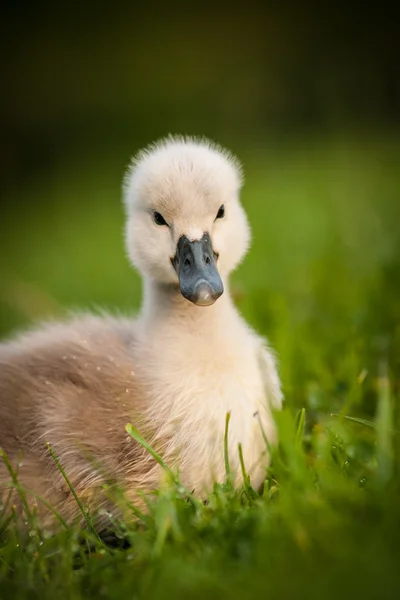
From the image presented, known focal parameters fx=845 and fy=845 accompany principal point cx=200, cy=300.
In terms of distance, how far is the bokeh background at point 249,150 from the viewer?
13.6ft

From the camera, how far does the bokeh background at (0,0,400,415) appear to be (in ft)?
13.6

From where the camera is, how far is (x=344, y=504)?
6.34 ft

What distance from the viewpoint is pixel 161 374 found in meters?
2.83

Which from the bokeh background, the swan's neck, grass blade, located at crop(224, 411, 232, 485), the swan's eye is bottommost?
grass blade, located at crop(224, 411, 232, 485)

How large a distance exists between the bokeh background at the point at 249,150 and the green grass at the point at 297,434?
24 mm

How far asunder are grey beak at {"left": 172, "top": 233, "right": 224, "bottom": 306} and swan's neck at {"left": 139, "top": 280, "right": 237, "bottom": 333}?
0.47 feet

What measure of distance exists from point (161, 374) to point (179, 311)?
0.82 ft

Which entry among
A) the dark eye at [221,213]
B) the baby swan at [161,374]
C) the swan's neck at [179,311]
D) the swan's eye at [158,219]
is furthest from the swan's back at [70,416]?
the dark eye at [221,213]

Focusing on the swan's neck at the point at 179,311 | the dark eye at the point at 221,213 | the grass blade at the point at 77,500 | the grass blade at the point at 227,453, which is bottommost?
the grass blade at the point at 77,500

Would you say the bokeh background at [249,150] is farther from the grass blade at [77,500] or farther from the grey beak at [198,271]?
the grass blade at [77,500]

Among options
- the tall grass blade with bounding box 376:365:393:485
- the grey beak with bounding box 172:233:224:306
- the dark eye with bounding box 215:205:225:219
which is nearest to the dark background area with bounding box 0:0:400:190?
the dark eye with bounding box 215:205:225:219

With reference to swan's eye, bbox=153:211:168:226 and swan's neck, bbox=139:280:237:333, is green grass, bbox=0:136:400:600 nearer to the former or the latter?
swan's neck, bbox=139:280:237:333

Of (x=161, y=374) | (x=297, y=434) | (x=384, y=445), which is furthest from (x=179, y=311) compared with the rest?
(x=384, y=445)

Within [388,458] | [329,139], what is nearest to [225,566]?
[388,458]
